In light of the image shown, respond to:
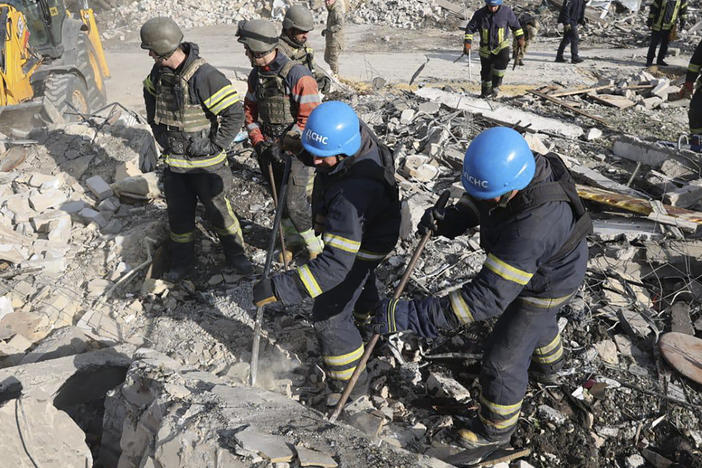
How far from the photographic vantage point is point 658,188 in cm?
578

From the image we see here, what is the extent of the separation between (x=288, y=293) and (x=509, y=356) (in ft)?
4.39

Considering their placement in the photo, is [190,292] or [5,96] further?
[5,96]

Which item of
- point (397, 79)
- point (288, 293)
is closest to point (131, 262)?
point (288, 293)

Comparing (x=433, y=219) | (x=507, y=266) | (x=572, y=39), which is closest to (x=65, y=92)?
(x=433, y=219)

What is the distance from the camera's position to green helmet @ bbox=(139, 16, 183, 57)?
13.1 feet

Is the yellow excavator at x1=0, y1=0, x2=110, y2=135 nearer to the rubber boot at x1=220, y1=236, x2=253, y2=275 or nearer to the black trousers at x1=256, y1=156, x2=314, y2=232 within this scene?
the rubber boot at x1=220, y1=236, x2=253, y2=275

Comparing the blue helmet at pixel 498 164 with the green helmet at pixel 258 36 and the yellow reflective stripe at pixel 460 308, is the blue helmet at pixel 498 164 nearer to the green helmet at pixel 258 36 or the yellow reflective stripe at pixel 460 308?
the yellow reflective stripe at pixel 460 308

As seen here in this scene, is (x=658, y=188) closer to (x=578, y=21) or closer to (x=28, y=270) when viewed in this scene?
Result: (x=28, y=270)

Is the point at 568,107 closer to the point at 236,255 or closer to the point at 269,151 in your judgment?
the point at 269,151

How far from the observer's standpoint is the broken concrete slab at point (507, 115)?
7715 mm

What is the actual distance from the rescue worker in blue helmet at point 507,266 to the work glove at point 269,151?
1.79m

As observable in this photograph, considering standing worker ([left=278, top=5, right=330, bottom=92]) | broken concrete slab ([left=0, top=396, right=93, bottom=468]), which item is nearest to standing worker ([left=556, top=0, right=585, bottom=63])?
standing worker ([left=278, top=5, right=330, bottom=92])

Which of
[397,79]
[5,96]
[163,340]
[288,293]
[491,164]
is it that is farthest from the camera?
[397,79]

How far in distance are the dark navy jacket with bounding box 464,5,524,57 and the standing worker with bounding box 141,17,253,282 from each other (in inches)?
225
